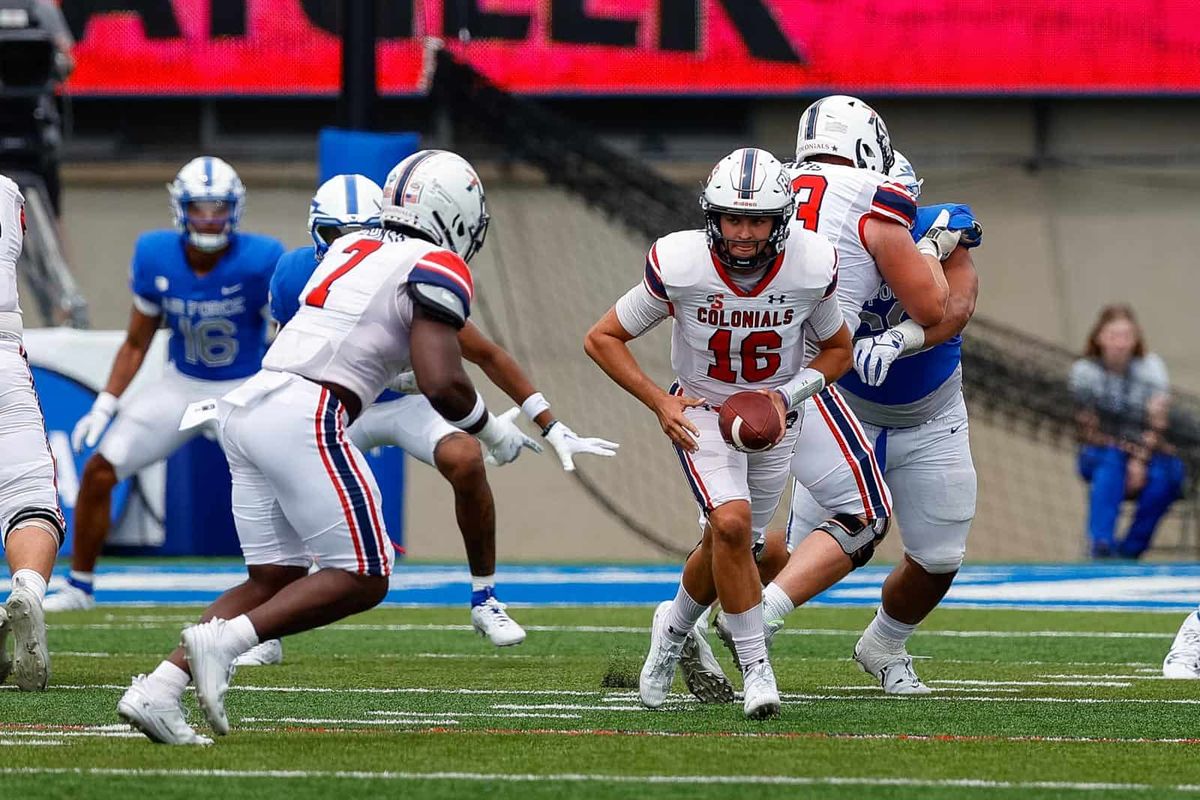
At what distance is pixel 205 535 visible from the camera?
1168 centimetres

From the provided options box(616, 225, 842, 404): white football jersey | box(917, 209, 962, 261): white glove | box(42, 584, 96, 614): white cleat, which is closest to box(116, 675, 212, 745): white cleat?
box(616, 225, 842, 404): white football jersey

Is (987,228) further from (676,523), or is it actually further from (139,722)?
(139,722)

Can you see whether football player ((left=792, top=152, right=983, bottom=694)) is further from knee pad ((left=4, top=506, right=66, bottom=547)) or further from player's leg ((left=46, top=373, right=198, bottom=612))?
player's leg ((left=46, top=373, right=198, bottom=612))

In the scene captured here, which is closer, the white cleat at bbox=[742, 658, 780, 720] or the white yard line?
the white yard line

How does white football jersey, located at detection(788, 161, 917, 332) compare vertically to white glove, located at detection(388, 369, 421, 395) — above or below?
above

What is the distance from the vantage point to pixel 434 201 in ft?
15.9

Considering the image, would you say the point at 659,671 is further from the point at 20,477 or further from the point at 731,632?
the point at 20,477

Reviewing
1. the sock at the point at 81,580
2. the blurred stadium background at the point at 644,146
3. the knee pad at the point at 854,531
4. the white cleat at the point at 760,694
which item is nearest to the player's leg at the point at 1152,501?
the blurred stadium background at the point at 644,146

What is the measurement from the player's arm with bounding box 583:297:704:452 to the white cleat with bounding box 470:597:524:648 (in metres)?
1.52

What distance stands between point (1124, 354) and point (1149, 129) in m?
3.67

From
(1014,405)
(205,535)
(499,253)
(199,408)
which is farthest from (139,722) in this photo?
(499,253)

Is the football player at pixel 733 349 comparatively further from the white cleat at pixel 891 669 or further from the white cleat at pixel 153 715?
the white cleat at pixel 153 715

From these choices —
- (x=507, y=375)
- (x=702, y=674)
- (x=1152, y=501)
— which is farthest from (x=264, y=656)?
(x=1152, y=501)

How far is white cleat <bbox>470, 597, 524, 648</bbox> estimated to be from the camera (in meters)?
6.57
